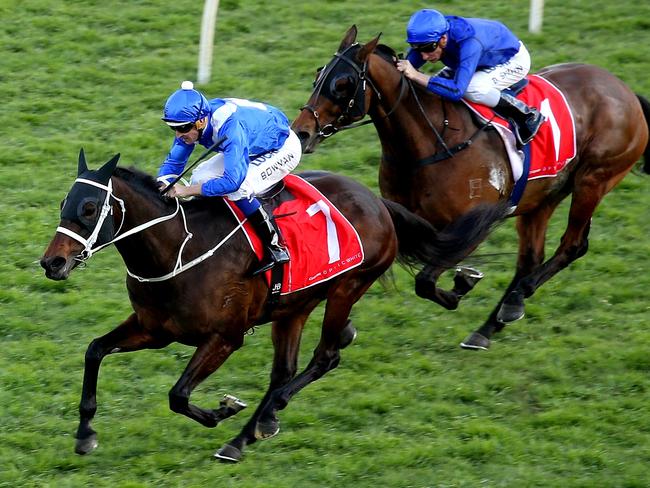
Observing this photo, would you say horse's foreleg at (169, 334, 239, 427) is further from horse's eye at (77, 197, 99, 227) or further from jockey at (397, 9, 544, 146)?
jockey at (397, 9, 544, 146)

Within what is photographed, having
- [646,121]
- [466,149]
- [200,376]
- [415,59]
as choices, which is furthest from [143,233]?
[646,121]

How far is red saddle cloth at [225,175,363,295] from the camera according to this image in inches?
257

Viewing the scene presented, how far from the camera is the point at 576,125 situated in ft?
26.2

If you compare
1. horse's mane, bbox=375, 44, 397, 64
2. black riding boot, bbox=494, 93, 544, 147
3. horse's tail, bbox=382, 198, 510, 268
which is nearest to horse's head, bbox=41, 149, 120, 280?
horse's tail, bbox=382, 198, 510, 268

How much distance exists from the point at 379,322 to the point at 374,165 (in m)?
2.20

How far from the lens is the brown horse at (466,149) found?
23.6ft

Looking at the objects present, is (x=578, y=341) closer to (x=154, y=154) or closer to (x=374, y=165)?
(x=374, y=165)

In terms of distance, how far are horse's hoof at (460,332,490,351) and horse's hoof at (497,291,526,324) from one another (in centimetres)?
20

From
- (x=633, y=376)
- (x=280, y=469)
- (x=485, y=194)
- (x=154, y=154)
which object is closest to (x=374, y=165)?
(x=154, y=154)

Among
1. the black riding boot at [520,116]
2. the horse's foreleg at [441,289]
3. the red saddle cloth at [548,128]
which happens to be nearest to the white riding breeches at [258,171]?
the horse's foreleg at [441,289]

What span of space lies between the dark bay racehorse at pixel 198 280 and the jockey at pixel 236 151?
0.14 m

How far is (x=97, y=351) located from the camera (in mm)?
6309

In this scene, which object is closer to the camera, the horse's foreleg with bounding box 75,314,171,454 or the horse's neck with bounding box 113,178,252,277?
the horse's neck with bounding box 113,178,252,277

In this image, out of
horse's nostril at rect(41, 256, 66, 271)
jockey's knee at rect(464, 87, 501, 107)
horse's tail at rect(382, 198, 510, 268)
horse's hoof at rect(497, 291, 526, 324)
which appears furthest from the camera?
horse's hoof at rect(497, 291, 526, 324)
